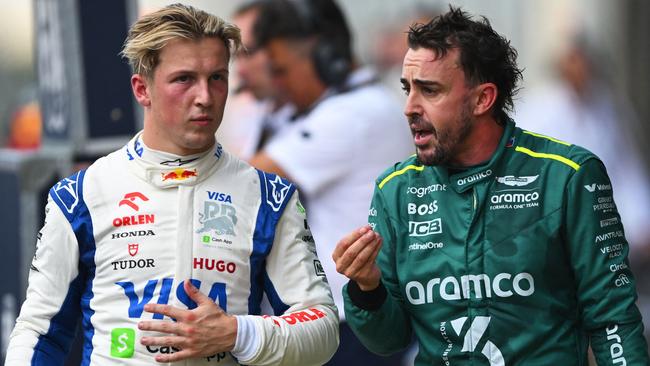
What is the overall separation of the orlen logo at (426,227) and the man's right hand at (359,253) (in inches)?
9.6

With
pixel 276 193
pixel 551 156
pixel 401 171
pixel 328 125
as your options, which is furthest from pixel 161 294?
pixel 328 125

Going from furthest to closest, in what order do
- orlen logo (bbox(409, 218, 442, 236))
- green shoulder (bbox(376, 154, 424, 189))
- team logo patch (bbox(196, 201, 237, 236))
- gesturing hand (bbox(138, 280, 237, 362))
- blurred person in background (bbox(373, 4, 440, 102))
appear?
blurred person in background (bbox(373, 4, 440, 102))
green shoulder (bbox(376, 154, 424, 189))
orlen logo (bbox(409, 218, 442, 236))
team logo patch (bbox(196, 201, 237, 236))
gesturing hand (bbox(138, 280, 237, 362))

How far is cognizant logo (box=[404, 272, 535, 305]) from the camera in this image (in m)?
3.59

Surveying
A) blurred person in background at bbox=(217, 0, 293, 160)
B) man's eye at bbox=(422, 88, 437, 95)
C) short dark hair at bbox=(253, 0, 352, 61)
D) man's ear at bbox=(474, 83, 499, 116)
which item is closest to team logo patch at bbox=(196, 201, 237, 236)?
man's eye at bbox=(422, 88, 437, 95)

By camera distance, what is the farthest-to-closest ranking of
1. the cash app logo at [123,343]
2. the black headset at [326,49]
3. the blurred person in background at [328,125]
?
the black headset at [326,49], the blurred person in background at [328,125], the cash app logo at [123,343]

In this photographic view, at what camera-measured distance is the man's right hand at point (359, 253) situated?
3457mm

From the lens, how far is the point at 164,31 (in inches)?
140

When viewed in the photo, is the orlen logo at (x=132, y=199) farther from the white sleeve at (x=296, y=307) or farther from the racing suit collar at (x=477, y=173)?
the racing suit collar at (x=477, y=173)

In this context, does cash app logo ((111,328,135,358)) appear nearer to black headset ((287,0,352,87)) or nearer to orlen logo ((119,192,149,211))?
orlen logo ((119,192,149,211))

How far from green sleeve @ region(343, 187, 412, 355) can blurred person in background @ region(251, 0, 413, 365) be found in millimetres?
2512

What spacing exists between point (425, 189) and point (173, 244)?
759 mm

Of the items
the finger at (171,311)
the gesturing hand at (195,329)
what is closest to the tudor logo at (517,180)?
the gesturing hand at (195,329)

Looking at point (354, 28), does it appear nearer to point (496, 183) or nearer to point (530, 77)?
point (530, 77)

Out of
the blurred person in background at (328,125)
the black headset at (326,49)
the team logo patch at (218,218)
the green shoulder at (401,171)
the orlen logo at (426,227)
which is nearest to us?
the team logo patch at (218,218)
